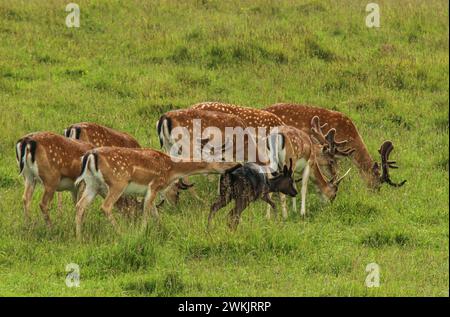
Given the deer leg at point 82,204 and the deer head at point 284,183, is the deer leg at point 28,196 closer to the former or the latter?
the deer leg at point 82,204

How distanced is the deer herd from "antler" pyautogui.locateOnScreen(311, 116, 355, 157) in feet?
0.04

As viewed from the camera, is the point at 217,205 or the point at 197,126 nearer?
the point at 217,205

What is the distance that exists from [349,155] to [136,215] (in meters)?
3.54

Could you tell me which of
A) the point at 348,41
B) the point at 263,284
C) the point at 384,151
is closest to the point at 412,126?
the point at 384,151

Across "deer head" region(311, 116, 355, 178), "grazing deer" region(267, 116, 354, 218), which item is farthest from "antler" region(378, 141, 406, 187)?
"grazing deer" region(267, 116, 354, 218)

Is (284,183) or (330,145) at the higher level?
(330,145)

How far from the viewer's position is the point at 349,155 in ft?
45.3

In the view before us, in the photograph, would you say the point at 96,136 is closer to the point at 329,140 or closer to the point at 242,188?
the point at 242,188

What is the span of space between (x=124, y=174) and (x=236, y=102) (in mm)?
6046

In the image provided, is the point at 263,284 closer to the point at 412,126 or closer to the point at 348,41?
the point at 412,126

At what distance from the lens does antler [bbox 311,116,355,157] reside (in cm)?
1341

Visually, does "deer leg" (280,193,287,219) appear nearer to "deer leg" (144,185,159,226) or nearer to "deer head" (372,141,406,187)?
"deer head" (372,141,406,187)

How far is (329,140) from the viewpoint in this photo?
13414 mm

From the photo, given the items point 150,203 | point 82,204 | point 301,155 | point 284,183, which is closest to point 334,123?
point 301,155
